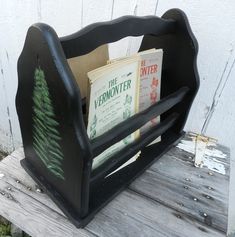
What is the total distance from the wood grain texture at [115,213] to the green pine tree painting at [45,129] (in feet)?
0.23

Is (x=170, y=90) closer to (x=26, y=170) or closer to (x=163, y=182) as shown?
(x=163, y=182)

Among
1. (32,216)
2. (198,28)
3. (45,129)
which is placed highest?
(198,28)

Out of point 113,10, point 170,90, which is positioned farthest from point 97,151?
point 113,10

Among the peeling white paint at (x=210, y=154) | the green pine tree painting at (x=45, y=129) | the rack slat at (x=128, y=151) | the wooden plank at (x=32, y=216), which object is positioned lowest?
the wooden plank at (x=32, y=216)

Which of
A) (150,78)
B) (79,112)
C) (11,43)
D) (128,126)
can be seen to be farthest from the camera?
(11,43)

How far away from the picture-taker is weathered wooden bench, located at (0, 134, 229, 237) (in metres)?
0.50

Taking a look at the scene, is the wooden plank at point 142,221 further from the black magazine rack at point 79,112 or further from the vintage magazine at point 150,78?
the vintage magazine at point 150,78

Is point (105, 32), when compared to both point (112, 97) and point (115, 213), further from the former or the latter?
point (115, 213)

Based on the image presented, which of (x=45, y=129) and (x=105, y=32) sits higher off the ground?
(x=105, y=32)

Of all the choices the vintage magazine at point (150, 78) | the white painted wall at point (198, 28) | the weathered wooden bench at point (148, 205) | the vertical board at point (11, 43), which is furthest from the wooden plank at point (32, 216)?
the vertical board at point (11, 43)

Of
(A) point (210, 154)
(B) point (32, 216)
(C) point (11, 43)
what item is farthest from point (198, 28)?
(C) point (11, 43)

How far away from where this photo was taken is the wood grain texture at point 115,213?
19.5 inches

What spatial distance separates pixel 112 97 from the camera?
0.51 meters

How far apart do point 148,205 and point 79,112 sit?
0.25m
